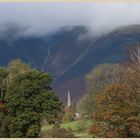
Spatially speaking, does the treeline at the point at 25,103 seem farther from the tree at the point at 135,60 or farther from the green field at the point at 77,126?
the tree at the point at 135,60

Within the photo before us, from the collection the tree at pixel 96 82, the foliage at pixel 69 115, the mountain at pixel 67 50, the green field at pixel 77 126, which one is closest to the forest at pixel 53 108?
the green field at pixel 77 126

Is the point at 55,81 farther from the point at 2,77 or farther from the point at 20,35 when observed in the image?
the point at 2,77

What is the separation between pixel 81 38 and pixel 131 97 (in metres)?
13.9

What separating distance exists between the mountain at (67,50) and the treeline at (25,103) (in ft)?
26.9

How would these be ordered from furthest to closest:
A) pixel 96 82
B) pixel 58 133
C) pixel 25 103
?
pixel 96 82, pixel 25 103, pixel 58 133

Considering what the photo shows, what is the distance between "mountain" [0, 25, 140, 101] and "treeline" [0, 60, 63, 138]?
8.20m

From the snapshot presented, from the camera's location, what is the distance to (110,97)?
1691 cm

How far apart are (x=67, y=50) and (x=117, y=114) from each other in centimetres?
1518

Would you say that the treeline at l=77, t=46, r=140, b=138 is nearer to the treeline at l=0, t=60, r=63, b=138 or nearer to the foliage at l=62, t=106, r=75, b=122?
the treeline at l=0, t=60, r=63, b=138

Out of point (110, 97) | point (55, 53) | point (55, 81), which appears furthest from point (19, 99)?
point (55, 53)

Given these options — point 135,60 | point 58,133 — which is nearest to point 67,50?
point 135,60

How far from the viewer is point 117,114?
1652 centimetres

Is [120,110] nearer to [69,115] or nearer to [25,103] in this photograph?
[25,103]

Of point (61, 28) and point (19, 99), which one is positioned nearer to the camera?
point (19, 99)
